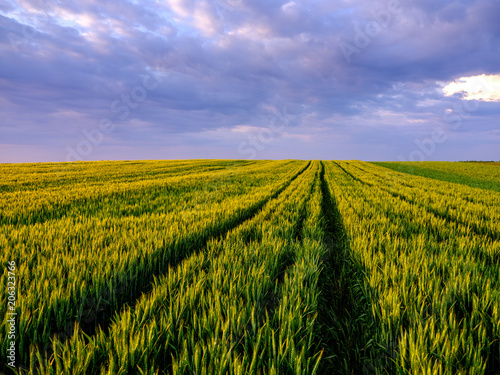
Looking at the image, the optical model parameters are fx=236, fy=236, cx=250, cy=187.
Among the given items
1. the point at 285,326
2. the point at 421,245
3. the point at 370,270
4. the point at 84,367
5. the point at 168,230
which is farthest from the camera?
the point at 168,230

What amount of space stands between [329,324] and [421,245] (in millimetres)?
2451

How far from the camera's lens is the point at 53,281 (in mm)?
2482

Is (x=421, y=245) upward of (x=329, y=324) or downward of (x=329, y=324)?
upward

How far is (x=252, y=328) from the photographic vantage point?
1.91 metres

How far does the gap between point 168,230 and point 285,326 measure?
3.14 metres

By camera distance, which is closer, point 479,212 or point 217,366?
point 217,366

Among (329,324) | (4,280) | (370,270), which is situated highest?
(4,280)

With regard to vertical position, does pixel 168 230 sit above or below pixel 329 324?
above

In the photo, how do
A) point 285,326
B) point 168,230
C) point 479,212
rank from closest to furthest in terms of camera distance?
Answer: point 285,326 < point 168,230 < point 479,212

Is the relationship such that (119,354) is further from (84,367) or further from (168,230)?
(168,230)

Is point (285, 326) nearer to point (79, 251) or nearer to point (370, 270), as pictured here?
point (370, 270)

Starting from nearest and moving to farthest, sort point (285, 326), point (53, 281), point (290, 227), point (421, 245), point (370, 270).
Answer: point (285, 326), point (53, 281), point (370, 270), point (421, 245), point (290, 227)

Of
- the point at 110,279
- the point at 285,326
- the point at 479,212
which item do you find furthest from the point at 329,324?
the point at 479,212

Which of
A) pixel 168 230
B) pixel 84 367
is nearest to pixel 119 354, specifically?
pixel 84 367
